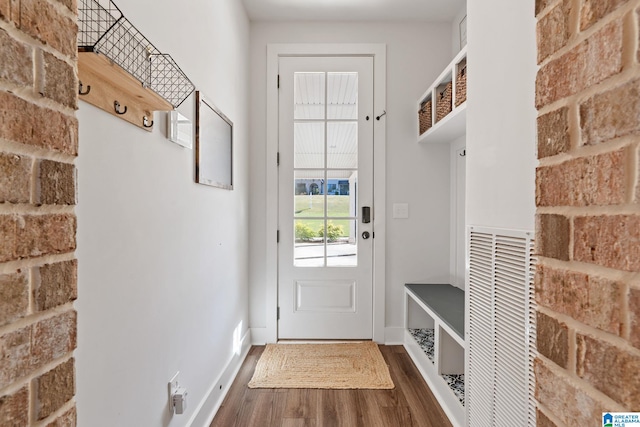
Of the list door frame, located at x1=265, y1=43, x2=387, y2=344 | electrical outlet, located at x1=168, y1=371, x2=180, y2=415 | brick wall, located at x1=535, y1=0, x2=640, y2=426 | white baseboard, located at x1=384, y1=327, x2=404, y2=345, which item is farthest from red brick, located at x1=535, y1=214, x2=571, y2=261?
white baseboard, located at x1=384, y1=327, x2=404, y2=345

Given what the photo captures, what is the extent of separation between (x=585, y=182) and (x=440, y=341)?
1.81 meters

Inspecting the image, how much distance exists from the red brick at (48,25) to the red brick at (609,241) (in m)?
0.81

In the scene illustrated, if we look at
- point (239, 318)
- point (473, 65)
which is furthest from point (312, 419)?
point (473, 65)

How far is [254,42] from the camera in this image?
2.94 metres

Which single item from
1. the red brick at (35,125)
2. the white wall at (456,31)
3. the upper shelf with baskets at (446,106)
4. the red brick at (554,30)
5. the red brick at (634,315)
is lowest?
the red brick at (634,315)

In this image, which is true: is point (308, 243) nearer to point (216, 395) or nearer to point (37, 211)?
point (216, 395)

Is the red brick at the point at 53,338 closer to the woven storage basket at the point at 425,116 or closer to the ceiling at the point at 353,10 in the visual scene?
the woven storage basket at the point at 425,116

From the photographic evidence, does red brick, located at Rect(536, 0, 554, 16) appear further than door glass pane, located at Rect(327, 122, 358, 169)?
No

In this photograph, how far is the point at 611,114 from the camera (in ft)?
1.49

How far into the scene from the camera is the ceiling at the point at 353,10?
2680mm

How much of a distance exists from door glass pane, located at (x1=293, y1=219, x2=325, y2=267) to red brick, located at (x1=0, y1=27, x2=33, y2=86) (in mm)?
2510

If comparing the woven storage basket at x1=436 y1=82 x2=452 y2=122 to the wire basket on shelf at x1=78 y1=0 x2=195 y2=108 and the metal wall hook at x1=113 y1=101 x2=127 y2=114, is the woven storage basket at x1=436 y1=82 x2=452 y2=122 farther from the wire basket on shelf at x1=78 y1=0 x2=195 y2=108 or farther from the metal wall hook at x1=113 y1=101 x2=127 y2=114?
the metal wall hook at x1=113 y1=101 x2=127 y2=114

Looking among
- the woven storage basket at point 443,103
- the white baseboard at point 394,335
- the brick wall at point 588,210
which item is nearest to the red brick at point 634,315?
the brick wall at point 588,210

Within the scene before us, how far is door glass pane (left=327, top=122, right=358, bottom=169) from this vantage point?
296 centimetres
